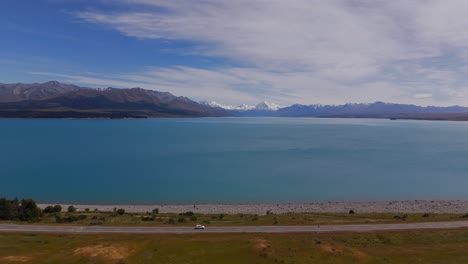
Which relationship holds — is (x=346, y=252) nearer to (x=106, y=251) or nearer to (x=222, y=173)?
(x=106, y=251)

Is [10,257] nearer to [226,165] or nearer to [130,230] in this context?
[130,230]

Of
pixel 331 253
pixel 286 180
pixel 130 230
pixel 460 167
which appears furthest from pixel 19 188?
pixel 460 167

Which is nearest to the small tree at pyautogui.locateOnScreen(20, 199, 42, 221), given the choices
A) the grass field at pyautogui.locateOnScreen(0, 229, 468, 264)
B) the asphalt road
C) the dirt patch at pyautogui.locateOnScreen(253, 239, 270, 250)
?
the asphalt road

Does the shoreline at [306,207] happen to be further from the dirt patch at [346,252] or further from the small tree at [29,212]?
the dirt patch at [346,252]

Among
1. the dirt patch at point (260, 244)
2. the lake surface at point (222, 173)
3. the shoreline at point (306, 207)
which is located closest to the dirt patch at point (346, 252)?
the dirt patch at point (260, 244)

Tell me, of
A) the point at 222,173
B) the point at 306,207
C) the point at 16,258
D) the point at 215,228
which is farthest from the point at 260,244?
the point at 222,173
